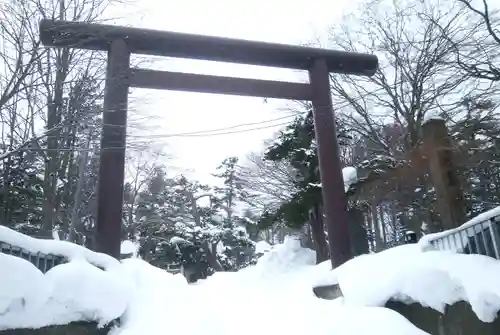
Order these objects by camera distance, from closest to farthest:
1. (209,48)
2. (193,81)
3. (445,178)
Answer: (445,178)
(193,81)
(209,48)

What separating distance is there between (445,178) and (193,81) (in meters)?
4.71

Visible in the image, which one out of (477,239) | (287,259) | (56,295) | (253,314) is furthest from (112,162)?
(287,259)

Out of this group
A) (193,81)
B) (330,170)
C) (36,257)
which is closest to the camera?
(36,257)

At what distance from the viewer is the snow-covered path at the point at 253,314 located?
429cm

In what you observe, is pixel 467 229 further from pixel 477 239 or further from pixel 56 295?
pixel 56 295

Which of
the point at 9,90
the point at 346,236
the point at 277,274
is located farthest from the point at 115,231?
the point at 277,274

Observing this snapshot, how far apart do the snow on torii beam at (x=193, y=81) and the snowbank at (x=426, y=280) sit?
2613 millimetres

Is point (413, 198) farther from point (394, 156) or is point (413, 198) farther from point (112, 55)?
point (112, 55)

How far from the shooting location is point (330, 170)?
7918mm

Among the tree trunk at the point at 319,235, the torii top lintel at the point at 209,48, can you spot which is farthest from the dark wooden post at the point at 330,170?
the tree trunk at the point at 319,235

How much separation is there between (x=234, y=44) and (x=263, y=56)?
2.33ft

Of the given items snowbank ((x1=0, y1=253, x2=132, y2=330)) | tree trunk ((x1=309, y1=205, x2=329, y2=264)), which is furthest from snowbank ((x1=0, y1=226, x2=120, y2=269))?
tree trunk ((x1=309, y1=205, x2=329, y2=264))

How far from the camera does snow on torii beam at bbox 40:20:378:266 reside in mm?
6297

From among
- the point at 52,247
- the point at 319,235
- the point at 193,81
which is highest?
the point at 193,81
